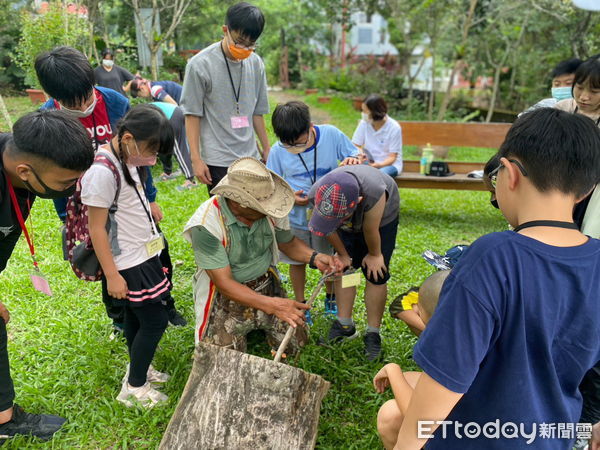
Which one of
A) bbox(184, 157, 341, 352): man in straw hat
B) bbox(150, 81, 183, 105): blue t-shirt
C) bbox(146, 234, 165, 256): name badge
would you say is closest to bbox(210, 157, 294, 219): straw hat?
bbox(184, 157, 341, 352): man in straw hat

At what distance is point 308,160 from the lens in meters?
2.87

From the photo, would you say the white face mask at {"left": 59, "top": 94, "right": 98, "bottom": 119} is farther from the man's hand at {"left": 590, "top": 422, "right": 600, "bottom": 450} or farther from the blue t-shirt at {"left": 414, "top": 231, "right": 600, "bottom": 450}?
the man's hand at {"left": 590, "top": 422, "right": 600, "bottom": 450}

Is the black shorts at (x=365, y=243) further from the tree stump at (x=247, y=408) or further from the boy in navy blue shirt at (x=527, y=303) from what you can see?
the boy in navy blue shirt at (x=527, y=303)

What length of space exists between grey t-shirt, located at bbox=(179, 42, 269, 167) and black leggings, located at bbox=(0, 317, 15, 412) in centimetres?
175

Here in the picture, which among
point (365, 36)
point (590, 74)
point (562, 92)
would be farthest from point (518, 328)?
point (365, 36)

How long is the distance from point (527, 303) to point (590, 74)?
1.92 metres

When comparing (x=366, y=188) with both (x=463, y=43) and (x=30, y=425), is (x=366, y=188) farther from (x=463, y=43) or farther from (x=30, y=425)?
(x=463, y=43)

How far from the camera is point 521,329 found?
1076 mm

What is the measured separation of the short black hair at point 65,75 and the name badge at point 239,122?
3.46 ft

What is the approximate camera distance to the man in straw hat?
2256mm

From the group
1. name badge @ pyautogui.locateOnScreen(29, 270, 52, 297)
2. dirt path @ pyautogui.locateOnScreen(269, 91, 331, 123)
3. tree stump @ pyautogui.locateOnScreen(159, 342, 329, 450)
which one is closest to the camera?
tree stump @ pyautogui.locateOnScreen(159, 342, 329, 450)

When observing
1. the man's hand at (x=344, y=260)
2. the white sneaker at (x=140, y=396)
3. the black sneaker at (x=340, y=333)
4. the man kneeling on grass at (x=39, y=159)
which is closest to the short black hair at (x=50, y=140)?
the man kneeling on grass at (x=39, y=159)

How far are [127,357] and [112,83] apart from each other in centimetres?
527

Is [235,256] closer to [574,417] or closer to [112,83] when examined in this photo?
[574,417]
